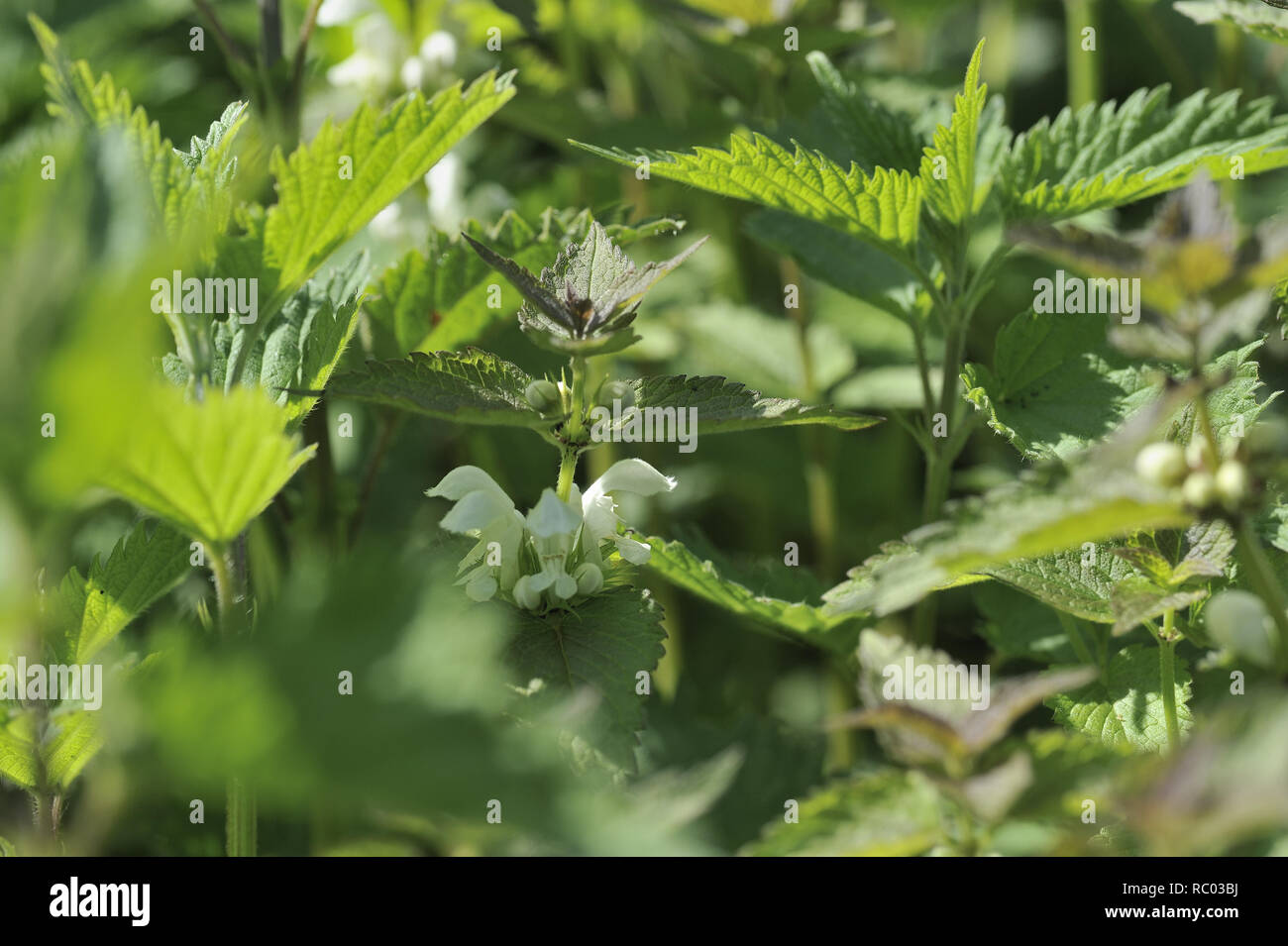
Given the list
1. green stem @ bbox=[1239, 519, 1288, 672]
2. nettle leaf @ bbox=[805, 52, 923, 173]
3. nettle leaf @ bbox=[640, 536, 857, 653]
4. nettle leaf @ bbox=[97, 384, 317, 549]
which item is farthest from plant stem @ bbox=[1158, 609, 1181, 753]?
nettle leaf @ bbox=[97, 384, 317, 549]

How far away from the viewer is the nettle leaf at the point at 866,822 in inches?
25.1

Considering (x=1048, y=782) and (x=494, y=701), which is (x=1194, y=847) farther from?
(x=494, y=701)

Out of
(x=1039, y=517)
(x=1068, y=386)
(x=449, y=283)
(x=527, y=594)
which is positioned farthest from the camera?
(x=449, y=283)

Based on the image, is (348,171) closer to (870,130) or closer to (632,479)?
(632,479)

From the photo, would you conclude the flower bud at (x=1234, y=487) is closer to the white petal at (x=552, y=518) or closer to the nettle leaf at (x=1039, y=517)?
the nettle leaf at (x=1039, y=517)

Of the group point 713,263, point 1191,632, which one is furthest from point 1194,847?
point 713,263

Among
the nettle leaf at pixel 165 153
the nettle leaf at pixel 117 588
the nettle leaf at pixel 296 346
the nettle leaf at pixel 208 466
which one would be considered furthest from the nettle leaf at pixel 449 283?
the nettle leaf at pixel 208 466

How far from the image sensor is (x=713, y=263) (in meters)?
1.93

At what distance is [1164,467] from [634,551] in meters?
0.40

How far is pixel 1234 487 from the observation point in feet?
2.11

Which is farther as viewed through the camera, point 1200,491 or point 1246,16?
point 1246,16

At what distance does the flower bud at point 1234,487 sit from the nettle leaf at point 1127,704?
29cm

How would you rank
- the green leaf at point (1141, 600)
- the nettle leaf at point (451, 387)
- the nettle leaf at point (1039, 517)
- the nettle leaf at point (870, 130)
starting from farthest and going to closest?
the nettle leaf at point (870, 130), the nettle leaf at point (451, 387), the green leaf at point (1141, 600), the nettle leaf at point (1039, 517)

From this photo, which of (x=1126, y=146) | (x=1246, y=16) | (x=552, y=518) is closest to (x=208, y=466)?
(x=552, y=518)
